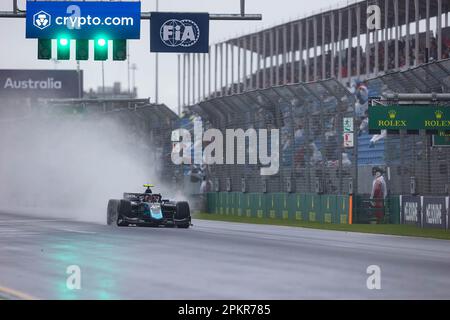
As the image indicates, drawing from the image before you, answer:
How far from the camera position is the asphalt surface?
12.1 meters

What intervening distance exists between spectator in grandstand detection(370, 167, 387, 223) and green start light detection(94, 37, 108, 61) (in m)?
8.91

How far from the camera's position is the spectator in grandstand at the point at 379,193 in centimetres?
3106

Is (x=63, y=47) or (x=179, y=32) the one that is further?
(x=179, y=32)

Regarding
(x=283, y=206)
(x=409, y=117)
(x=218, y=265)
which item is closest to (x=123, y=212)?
(x=409, y=117)

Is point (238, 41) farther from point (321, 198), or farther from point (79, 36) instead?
point (79, 36)

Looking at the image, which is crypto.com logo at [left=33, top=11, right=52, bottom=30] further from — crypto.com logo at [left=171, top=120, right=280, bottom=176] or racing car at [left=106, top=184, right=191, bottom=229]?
crypto.com logo at [left=171, top=120, right=280, bottom=176]

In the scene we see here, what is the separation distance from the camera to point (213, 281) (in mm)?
13242

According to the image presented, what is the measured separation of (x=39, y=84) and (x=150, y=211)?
66.7 metres

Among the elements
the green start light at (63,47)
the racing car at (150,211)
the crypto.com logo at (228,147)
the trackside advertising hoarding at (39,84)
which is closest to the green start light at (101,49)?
the green start light at (63,47)

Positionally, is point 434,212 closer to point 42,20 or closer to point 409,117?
point 409,117

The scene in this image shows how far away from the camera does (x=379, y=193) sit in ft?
102

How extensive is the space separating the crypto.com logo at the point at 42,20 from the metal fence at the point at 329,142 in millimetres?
8084
